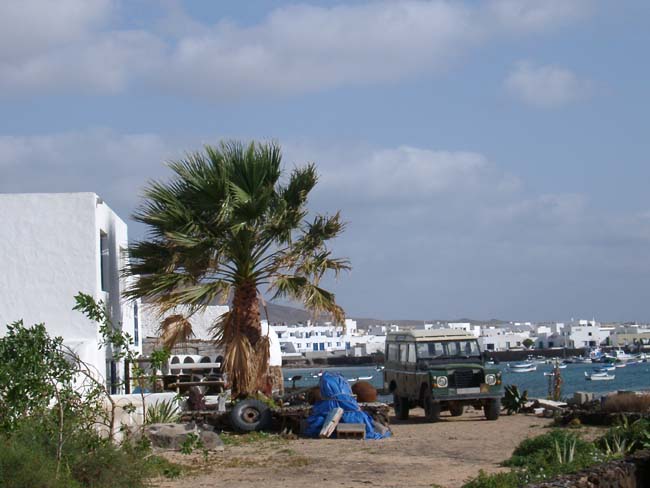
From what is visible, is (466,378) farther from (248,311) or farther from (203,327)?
(203,327)

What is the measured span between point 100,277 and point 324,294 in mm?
5561

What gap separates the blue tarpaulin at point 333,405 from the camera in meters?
21.8

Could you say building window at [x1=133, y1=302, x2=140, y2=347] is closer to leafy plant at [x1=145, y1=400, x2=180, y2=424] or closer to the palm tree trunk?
the palm tree trunk

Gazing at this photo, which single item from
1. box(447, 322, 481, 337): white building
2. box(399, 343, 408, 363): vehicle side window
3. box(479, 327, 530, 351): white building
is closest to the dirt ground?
box(399, 343, 408, 363): vehicle side window

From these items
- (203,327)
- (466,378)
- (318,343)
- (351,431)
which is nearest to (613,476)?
(351,431)

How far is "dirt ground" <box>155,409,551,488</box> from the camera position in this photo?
1502 cm

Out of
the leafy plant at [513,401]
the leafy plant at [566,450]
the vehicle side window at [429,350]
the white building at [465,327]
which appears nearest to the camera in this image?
the leafy plant at [566,450]

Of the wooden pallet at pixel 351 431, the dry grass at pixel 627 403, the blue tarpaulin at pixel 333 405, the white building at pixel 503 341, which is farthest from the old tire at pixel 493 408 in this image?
the white building at pixel 503 341

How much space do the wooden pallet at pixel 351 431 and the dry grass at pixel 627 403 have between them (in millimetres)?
5692

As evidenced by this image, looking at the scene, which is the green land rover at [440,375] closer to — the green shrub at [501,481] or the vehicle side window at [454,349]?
the vehicle side window at [454,349]

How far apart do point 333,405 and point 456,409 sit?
17.3ft

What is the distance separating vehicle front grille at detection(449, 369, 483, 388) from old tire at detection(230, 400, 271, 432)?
4.70 m

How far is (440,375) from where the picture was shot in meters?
24.5

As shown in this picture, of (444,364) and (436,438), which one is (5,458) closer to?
(436,438)
